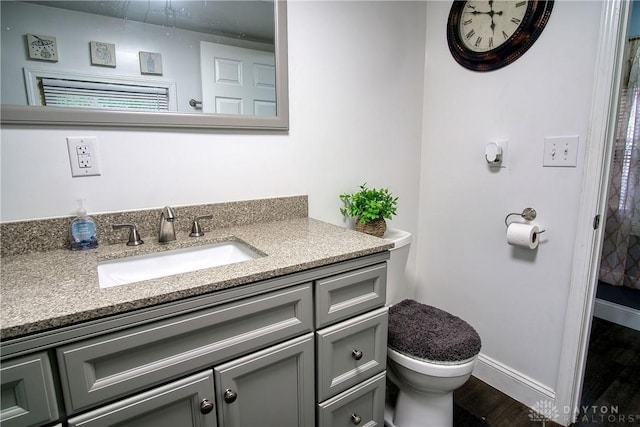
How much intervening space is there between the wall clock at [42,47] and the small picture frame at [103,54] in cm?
9

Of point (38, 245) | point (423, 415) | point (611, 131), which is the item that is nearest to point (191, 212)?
point (38, 245)

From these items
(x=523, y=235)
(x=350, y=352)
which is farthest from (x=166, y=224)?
(x=523, y=235)

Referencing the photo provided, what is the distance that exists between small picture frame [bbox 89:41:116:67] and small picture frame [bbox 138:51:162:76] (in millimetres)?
78

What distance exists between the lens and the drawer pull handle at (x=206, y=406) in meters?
0.79

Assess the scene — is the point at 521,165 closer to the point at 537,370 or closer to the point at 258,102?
the point at 537,370

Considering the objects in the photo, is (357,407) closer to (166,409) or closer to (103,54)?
(166,409)

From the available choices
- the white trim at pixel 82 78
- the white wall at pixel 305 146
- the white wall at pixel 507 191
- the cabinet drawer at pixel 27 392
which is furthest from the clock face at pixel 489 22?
the cabinet drawer at pixel 27 392

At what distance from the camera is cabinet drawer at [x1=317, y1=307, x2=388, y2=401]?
39.0 inches

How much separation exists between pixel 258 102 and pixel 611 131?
1341 millimetres

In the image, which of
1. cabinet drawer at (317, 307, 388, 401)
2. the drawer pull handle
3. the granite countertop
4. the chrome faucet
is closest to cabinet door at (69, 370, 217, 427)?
the drawer pull handle

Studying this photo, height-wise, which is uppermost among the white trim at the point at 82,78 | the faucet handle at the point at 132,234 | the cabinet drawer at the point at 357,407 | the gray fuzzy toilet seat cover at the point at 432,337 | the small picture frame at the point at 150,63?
the small picture frame at the point at 150,63

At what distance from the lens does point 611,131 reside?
4.07 ft
